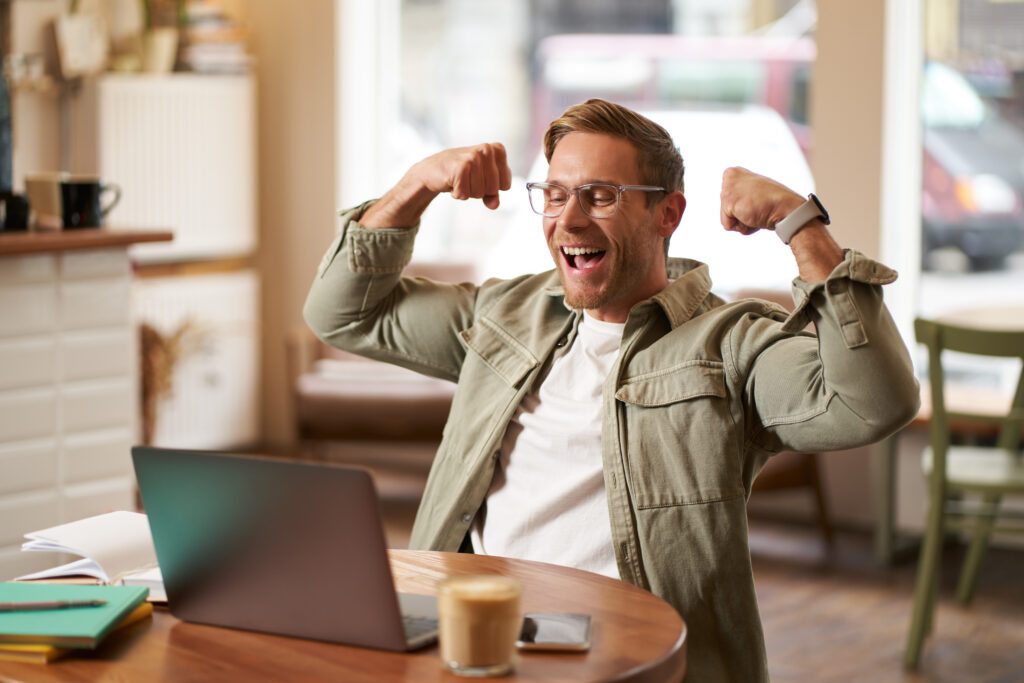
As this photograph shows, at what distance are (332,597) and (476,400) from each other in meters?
0.70

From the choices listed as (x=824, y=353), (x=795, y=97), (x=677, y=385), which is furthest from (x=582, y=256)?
(x=795, y=97)

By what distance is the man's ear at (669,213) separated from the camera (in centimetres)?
192

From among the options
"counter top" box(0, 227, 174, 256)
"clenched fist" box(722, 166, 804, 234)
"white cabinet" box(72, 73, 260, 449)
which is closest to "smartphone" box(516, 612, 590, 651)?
"clenched fist" box(722, 166, 804, 234)

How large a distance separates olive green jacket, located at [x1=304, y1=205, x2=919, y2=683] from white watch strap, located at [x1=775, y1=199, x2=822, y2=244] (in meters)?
0.07

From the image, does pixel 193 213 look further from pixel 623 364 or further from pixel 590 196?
pixel 623 364

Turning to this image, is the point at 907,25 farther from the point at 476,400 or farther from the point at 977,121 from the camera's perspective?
the point at 476,400

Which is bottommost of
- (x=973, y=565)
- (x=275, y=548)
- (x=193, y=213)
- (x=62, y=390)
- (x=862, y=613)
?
(x=862, y=613)

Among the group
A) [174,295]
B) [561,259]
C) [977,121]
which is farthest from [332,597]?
[174,295]

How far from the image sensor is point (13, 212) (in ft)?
10.7

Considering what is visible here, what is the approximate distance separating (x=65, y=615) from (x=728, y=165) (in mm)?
3724

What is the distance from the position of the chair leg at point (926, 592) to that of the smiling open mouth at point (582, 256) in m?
1.71

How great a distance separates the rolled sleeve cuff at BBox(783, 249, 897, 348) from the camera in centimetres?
155

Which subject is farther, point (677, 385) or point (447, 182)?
point (447, 182)

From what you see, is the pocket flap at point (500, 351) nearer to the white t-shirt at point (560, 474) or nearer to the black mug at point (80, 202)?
the white t-shirt at point (560, 474)
